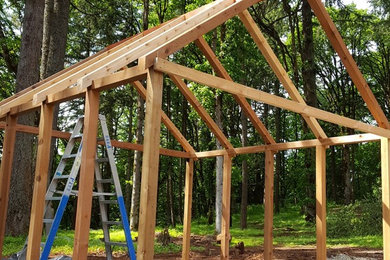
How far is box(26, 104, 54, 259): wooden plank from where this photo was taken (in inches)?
152

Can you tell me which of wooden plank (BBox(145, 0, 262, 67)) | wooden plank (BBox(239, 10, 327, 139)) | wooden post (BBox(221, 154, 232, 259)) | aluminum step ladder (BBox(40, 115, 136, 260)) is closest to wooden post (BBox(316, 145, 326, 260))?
wooden plank (BBox(239, 10, 327, 139))

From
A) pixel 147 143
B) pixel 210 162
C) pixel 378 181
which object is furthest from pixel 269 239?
pixel 378 181

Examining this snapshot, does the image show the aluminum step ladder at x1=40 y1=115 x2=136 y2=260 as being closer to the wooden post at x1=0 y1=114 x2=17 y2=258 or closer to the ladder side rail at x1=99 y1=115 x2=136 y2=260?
the ladder side rail at x1=99 y1=115 x2=136 y2=260

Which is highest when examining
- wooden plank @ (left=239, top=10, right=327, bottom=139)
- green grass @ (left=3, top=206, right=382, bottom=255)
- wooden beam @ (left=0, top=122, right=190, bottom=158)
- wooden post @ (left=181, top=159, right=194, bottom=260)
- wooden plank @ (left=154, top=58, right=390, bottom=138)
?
wooden plank @ (left=239, top=10, right=327, bottom=139)

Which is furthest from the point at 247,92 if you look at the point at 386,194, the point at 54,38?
the point at 54,38

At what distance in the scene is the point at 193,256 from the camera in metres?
8.80

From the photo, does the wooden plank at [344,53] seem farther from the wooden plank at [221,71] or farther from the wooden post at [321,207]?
the wooden plank at [221,71]

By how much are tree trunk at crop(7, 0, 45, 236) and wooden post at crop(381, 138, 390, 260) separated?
733cm

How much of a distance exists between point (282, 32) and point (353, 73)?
1238cm

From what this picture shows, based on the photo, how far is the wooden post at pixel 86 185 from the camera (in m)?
3.29

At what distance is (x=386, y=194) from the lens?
5.73 metres

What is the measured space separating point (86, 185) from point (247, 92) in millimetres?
1933

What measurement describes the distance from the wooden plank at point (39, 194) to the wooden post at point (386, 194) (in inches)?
186

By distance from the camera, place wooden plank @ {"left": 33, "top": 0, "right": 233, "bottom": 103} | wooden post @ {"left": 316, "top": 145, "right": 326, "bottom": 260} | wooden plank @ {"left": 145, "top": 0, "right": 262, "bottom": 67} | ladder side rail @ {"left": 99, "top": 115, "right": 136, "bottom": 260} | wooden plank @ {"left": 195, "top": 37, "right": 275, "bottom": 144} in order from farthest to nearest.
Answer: wooden post @ {"left": 316, "top": 145, "right": 326, "bottom": 260} < wooden plank @ {"left": 195, "top": 37, "right": 275, "bottom": 144} < ladder side rail @ {"left": 99, "top": 115, "right": 136, "bottom": 260} < wooden plank @ {"left": 33, "top": 0, "right": 233, "bottom": 103} < wooden plank @ {"left": 145, "top": 0, "right": 262, "bottom": 67}
